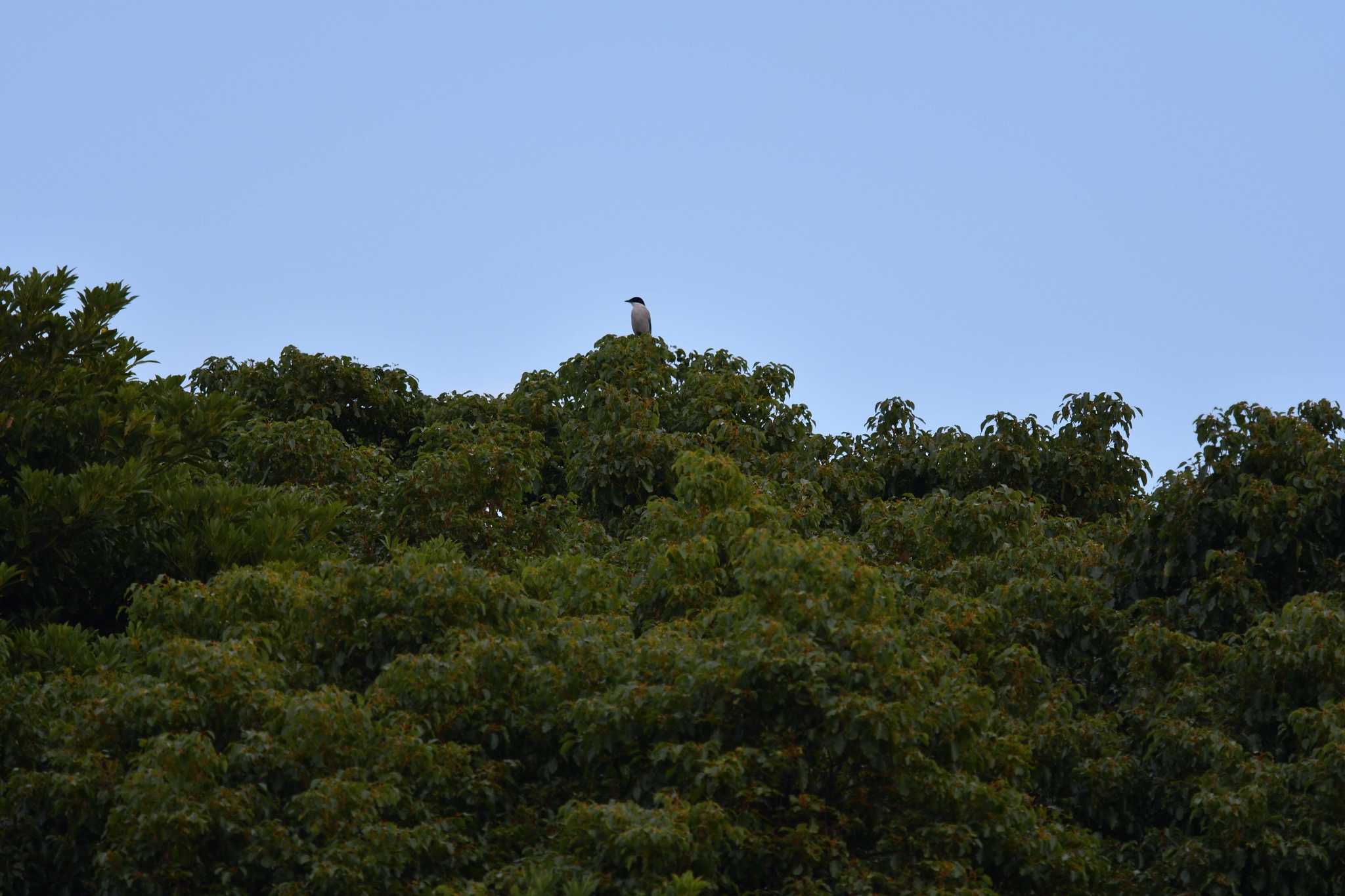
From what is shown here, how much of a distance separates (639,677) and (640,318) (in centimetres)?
1784

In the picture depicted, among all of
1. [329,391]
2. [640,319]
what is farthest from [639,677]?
[640,319]

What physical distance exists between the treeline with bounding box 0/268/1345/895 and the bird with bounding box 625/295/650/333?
419 inches

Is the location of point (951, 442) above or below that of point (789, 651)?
above

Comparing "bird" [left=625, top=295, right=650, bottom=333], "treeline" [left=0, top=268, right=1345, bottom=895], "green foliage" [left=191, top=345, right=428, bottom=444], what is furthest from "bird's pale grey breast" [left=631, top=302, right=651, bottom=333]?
"treeline" [left=0, top=268, right=1345, bottom=895]

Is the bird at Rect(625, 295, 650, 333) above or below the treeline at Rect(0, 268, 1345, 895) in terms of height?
above

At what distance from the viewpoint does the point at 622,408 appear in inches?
746

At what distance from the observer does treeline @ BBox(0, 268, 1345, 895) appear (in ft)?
28.7

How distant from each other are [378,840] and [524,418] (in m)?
13.1

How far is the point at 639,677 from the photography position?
932cm

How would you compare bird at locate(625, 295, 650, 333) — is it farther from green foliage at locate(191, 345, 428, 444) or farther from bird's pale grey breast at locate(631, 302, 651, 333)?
green foliage at locate(191, 345, 428, 444)

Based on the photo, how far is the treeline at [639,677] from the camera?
28.7ft

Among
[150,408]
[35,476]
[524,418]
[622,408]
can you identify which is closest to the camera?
[35,476]

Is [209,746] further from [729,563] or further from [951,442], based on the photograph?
[951,442]

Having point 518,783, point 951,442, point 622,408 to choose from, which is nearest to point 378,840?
point 518,783
